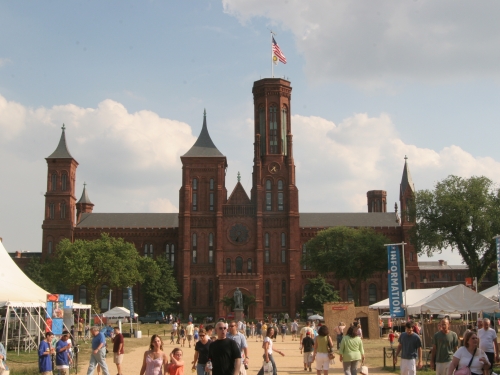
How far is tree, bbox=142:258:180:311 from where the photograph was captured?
87062 millimetres

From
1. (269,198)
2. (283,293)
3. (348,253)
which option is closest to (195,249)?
(269,198)

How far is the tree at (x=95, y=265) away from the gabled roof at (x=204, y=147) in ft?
58.7

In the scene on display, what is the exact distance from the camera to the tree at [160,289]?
3428 inches

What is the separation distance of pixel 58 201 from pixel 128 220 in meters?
12.3

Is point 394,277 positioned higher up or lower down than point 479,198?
lower down

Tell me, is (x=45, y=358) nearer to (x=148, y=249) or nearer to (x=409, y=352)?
(x=409, y=352)

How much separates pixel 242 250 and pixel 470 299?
6266 cm

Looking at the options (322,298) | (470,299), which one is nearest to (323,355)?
(470,299)

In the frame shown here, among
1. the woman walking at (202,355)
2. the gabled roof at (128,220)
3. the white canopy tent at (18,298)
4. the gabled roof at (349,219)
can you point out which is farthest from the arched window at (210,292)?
the woman walking at (202,355)

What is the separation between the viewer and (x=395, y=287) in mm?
33906

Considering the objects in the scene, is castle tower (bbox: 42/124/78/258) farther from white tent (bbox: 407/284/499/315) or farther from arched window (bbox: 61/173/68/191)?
white tent (bbox: 407/284/499/315)

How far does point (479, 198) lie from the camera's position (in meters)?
65.4

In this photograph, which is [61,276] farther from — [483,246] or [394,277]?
[394,277]

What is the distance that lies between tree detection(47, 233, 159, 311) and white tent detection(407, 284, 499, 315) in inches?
2094
